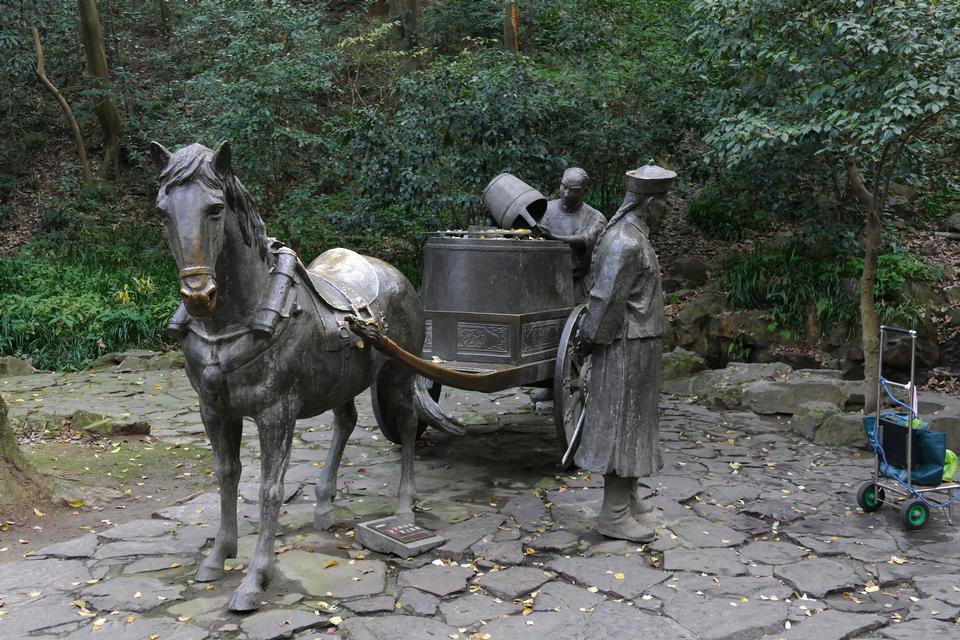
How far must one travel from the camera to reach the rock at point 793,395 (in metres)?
8.40

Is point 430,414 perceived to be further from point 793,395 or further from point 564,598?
point 793,395

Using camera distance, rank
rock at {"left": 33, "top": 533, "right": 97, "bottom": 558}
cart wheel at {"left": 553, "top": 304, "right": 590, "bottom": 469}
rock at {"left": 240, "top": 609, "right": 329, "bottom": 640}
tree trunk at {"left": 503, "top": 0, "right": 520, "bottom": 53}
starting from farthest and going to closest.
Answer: tree trunk at {"left": 503, "top": 0, "right": 520, "bottom": 53} < cart wheel at {"left": 553, "top": 304, "right": 590, "bottom": 469} < rock at {"left": 33, "top": 533, "right": 97, "bottom": 558} < rock at {"left": 240, "top": 609, "right": 329, "bottom": 640}

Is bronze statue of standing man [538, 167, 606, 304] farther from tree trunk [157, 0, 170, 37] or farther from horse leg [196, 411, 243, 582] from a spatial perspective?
tree trunk [157, 0, 170, 37]

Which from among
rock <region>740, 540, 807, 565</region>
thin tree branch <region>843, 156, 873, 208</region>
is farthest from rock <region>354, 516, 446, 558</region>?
thin tree branch <region>843, 156, 873, 208</region>

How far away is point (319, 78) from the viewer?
38.3 ft

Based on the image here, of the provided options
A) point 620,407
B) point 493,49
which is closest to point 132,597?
point 620,407

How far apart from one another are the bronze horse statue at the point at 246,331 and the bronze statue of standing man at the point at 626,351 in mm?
1344

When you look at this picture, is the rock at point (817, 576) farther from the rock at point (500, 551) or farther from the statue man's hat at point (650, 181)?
the statue man's hat at point (650, 181)

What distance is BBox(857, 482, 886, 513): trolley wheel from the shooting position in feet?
18.5

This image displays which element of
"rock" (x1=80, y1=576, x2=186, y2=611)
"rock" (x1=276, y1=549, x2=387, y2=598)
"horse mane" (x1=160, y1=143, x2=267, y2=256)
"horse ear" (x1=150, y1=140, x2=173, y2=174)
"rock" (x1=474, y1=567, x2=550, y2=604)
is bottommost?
"rock" (x1=474, y1=567, x2=550, y2=604)

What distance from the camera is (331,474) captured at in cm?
536

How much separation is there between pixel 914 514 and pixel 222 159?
4.54 m

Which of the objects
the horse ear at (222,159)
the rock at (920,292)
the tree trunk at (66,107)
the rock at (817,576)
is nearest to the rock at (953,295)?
the rock at (920,292)

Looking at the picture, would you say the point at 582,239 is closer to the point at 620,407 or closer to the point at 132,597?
the point at 620,407
